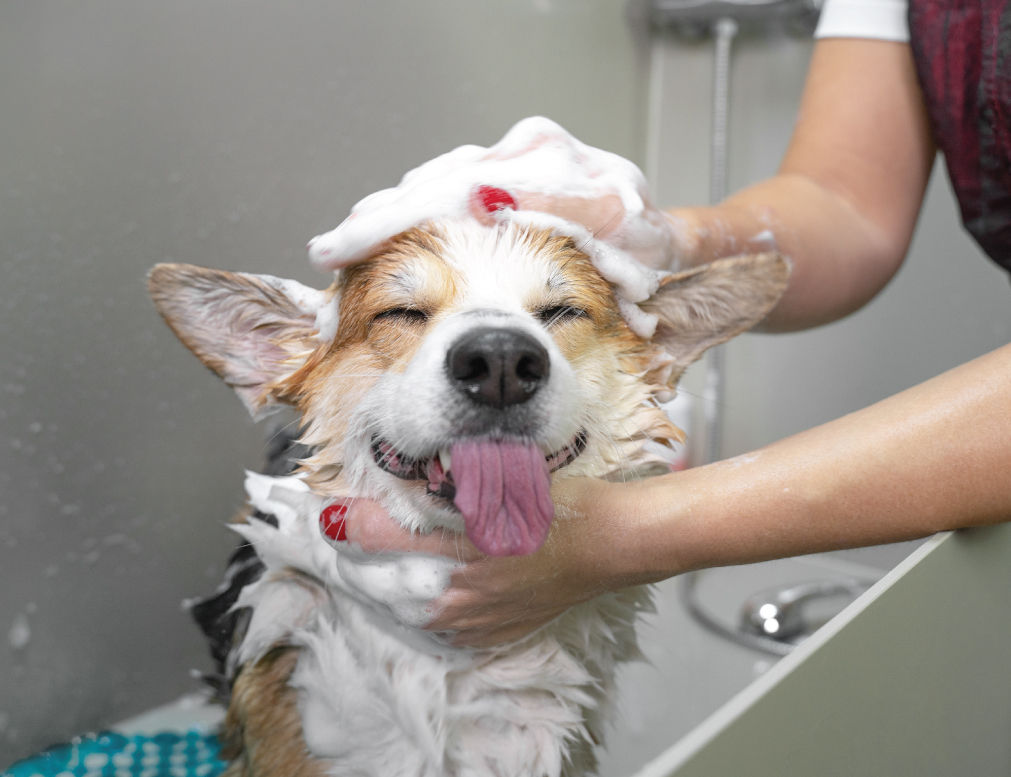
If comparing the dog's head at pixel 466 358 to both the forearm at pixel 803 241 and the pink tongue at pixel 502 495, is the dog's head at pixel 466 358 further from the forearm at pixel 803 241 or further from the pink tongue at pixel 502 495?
the forearm at pixel 803 241

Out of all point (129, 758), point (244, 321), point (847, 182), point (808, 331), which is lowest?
point (129, 758)

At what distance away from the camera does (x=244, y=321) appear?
848 mm

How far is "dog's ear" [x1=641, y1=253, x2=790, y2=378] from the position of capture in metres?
0.82

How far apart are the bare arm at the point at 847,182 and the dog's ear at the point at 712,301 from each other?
260 millimetres

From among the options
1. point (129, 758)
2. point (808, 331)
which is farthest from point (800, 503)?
point (808, 331)

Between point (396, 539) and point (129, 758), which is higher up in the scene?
point (396, 539)

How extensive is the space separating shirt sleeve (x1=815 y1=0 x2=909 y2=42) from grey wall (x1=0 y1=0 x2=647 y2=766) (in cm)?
54

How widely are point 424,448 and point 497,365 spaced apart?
0.34 feet

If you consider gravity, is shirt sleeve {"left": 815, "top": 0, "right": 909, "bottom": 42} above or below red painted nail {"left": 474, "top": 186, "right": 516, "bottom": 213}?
above

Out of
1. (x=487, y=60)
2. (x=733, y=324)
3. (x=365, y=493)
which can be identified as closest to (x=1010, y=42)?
(x=733, y=324)

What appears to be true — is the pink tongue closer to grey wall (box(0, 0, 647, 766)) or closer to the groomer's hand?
the groomer's hand

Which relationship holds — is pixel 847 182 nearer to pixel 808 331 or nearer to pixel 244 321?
pixel 808 331

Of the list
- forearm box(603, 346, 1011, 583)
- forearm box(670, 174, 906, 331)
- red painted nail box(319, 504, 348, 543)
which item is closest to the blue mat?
red painted nail box(319, 504, 348, 543)

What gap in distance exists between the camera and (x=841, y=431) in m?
0.75
